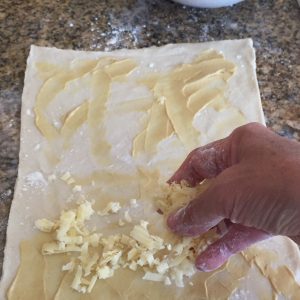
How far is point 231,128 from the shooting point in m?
1.09

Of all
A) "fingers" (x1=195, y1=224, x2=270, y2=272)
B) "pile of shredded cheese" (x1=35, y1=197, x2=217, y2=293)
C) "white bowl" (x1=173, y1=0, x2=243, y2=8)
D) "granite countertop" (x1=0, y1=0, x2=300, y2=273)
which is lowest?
"pile of shredded cheese" (x1=35, y1=197, x2=217, y2=293)

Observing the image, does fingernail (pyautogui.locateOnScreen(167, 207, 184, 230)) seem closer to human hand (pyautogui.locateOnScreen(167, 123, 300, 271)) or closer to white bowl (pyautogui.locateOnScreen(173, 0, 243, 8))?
human hand (pyautogui.locateOnScreen(167, 123, 300, 271))

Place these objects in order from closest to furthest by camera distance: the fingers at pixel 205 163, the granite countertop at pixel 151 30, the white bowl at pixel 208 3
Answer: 1. the fingers at pixel 205 163
2. the granite countertop at pixel 151 30
3. the white bowl at pixel 208 3

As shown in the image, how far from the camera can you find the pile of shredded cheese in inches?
34.6

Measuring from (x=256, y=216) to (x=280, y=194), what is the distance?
63 mm

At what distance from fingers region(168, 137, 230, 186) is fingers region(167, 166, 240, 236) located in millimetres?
76

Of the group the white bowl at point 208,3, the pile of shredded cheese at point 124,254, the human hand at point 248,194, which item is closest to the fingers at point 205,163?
the human hand at point 248,194

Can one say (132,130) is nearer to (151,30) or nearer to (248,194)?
(151,30)

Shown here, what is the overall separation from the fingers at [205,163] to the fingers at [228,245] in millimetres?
98

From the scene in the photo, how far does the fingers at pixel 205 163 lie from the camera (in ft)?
2.71

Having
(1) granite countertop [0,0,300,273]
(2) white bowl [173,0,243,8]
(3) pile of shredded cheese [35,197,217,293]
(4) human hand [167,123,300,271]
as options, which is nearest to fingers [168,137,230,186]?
(4) human hand [167,123,300,271]

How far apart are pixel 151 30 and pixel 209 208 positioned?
68cm

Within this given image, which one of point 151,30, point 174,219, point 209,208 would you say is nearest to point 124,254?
point 174,219

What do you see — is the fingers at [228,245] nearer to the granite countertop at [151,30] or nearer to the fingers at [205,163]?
the fingers at [205,163]
